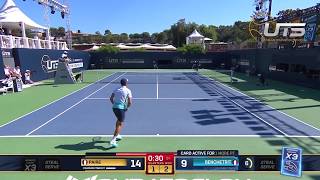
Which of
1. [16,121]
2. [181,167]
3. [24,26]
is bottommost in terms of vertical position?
[16,121]

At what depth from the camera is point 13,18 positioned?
36000mm

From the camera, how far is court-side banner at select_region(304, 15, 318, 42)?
75.9 feet

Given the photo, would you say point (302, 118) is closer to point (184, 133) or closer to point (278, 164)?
point (184, 133)

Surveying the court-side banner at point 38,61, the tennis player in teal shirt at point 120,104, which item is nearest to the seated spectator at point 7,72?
the court-side banner at point 38,61

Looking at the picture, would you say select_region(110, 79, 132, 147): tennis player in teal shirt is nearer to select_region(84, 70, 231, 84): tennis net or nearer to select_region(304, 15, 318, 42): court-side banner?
select_region(304, 15, 318, 42): court-side banner

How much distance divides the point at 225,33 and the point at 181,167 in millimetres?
129065

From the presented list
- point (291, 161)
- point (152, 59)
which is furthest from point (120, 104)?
point (152, 59)

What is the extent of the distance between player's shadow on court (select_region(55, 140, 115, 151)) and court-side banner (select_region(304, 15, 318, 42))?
18.1m

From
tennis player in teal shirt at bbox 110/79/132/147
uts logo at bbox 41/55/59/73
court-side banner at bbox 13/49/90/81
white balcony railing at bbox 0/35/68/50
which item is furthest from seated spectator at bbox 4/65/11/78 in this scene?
tennis player in teal shirt at bbox 110/79/132/147

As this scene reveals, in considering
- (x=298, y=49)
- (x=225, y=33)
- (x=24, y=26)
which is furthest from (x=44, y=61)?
(x=225, y=33)

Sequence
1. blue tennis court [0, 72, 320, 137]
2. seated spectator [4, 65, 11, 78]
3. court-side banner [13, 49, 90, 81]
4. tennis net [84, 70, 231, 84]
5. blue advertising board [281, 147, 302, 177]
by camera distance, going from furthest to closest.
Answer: tennis net [84, 70, 231, 84] < court-side banner [13, 49, 90, 81] < seated spectator [4, 65, 11, 78] < blue tennis court [0, 72, 320, 137] < blue advertising board [281, 147, 302, 177]

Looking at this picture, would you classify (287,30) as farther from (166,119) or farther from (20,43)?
(20,43)

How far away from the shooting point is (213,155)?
6.11m

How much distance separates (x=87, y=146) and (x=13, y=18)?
3024 centimetres
